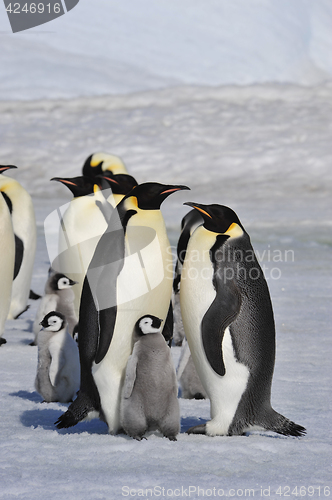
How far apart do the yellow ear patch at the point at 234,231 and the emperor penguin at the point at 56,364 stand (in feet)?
3.34

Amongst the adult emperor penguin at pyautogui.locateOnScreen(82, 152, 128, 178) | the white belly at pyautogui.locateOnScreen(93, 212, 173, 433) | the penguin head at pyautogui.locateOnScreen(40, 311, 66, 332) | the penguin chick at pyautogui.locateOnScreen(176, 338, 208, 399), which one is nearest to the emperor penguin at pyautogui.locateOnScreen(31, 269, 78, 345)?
the penguin head at pyautogui.locateOnScreen(40, 311, 66, 332)

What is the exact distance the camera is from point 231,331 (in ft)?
7.95

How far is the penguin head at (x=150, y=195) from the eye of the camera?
2.72 m

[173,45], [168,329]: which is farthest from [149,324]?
[173,45]

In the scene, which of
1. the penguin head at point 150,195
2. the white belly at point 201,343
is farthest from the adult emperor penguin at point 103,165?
the white belly at point 201,343

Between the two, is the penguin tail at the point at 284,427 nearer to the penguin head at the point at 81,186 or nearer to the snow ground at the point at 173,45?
the penguin head at the point at 81,186

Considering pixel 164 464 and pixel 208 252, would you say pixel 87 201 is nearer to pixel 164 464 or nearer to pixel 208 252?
pixel 208 252

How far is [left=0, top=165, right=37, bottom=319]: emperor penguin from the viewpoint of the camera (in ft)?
16.9

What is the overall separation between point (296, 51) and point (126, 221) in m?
28.8

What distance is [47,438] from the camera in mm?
2279

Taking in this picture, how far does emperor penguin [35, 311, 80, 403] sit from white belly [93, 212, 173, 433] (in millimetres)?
480

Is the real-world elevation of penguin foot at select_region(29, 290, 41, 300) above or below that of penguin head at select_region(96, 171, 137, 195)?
below

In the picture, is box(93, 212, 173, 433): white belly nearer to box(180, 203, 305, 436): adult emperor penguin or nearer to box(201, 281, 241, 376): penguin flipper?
box(180, 203, 305, 436): adult emperor penguin

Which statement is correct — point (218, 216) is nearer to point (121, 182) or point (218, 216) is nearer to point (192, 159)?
point (121, 182)
